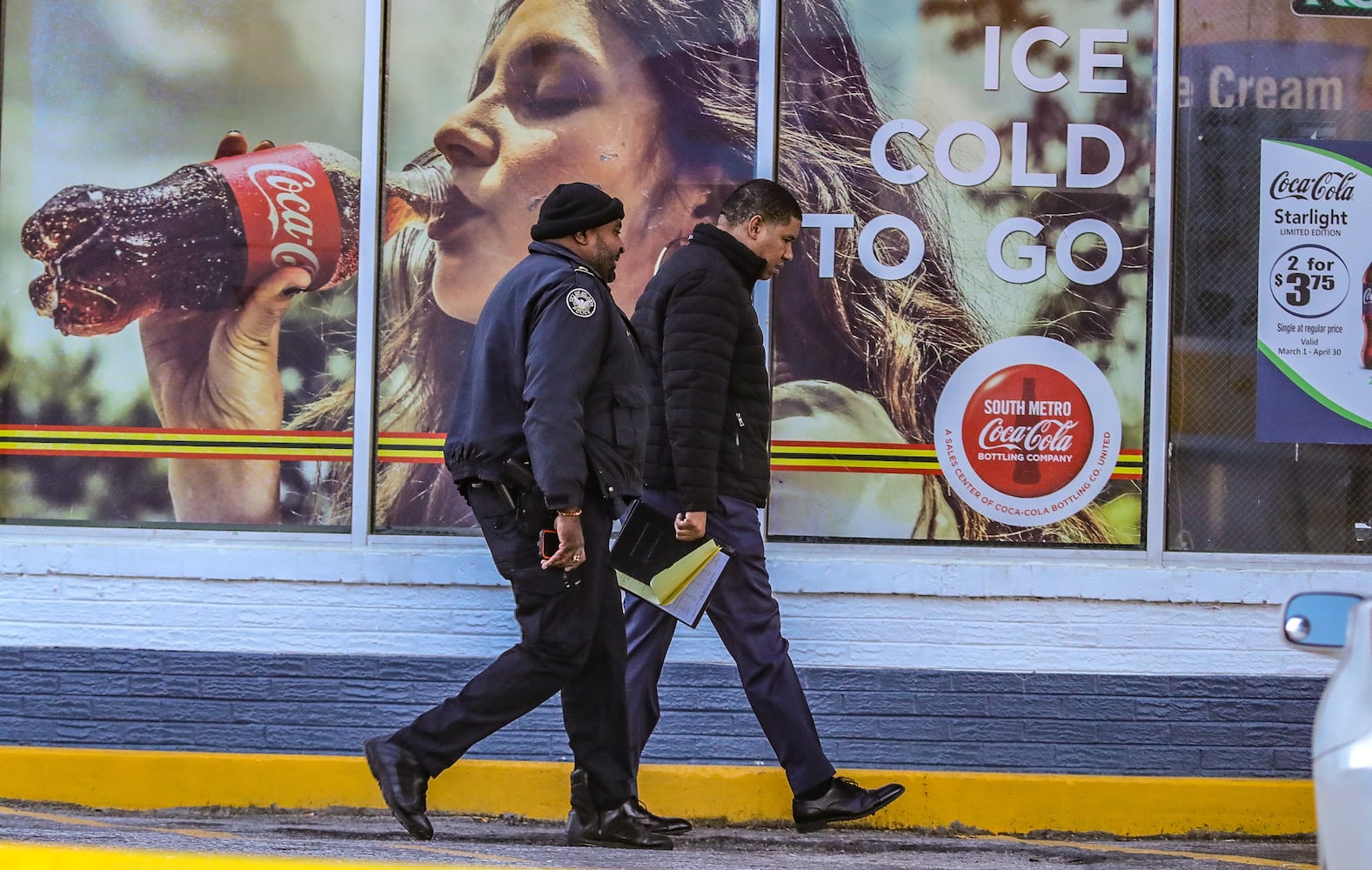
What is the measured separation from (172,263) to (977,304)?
3.18 meters

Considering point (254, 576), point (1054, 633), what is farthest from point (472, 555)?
point (1054, 633)

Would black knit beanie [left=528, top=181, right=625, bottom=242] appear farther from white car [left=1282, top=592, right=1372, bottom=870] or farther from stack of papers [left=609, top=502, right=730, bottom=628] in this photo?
white car [left=1282, top=592, right=1372, bottom=870]

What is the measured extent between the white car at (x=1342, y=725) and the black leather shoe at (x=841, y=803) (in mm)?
2109

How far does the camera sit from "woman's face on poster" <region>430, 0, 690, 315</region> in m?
5.77

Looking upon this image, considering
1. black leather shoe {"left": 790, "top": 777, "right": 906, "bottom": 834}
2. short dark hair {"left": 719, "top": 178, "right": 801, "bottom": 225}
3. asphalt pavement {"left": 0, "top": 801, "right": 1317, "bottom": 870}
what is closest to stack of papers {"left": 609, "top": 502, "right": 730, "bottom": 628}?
black leather shoe {"left": 790, "top": 777, "right": 906, "bottom": 834}

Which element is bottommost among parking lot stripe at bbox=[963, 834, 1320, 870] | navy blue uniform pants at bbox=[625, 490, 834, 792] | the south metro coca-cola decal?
parking lot stripe at bbox=[963, 834, 1320, 870]

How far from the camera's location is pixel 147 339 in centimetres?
582

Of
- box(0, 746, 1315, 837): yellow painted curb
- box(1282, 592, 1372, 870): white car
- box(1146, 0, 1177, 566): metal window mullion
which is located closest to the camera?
box(1282, 592, 1372, 870): white car

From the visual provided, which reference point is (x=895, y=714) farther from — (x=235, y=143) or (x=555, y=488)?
(x=235, y=143)

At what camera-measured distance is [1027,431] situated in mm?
5750

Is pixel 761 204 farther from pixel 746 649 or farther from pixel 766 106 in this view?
pixel 746 649

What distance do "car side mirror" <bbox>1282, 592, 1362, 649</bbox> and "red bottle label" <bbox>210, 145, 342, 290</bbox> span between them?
401 centimetres

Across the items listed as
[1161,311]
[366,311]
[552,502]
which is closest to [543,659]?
[552,502]

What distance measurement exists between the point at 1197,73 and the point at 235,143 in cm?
381
